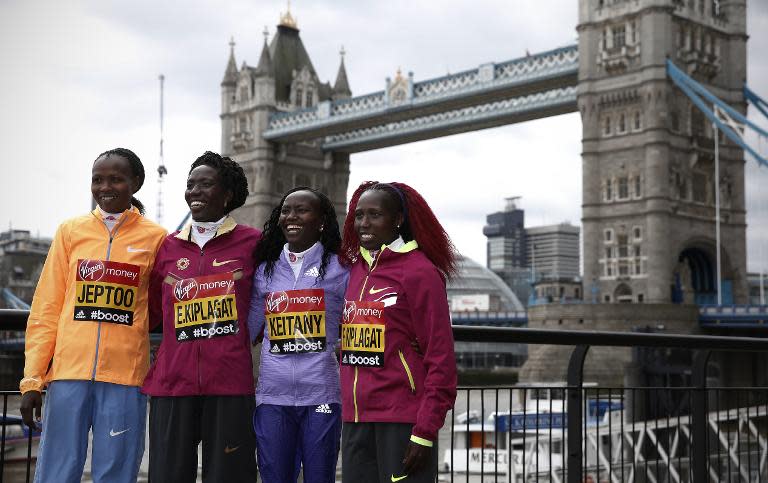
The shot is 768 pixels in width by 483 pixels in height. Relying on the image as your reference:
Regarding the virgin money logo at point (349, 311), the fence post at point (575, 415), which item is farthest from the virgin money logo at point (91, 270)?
the fence post at point (575, 415)

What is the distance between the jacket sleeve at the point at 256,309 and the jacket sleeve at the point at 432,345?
576 mm

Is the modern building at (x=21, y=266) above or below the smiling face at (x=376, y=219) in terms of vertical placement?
above

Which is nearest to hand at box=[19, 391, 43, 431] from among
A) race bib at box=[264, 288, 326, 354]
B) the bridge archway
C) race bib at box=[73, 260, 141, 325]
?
race bib at box=[73, 260, 141, 325]

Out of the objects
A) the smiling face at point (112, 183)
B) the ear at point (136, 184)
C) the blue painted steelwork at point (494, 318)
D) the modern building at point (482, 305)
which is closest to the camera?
the smiling face at point (112, 183)

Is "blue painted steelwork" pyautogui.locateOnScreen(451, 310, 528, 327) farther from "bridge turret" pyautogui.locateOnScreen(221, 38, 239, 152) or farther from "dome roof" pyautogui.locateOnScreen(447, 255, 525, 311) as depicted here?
"dome roof" pyautogui.locateOnScreen(447, 255, 525, 311)

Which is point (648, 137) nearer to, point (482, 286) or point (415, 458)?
point (415, 458)

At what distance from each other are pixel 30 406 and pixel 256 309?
80 cm

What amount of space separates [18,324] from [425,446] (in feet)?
4.49

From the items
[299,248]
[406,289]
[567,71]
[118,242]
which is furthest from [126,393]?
[567,71]

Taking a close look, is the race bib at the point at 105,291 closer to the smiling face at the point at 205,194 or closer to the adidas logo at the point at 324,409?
the smiling face at the point at 205,194

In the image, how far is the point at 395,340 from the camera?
10.3ft

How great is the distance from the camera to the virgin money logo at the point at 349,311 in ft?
10.6

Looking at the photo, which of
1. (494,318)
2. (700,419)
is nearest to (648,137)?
(494,318)

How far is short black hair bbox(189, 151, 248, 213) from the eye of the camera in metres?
3.50
